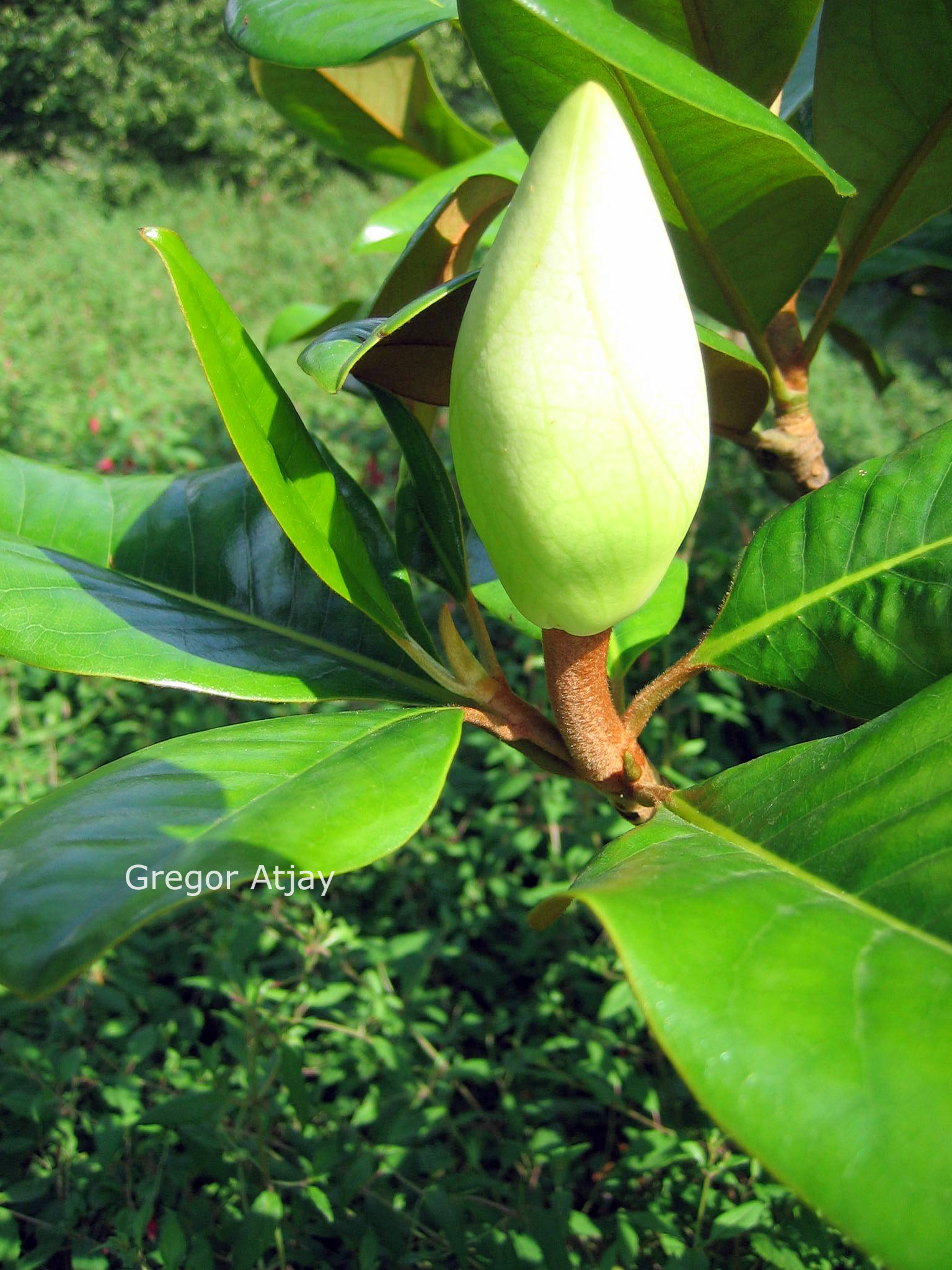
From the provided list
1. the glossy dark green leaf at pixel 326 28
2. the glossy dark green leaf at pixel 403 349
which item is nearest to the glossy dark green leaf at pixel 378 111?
the glossy dark green leaf at pixel 326 28

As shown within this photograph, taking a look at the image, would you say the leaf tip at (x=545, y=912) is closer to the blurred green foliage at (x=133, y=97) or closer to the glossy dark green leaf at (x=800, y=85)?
the glossy dark green leaf at (x=800, y=85)

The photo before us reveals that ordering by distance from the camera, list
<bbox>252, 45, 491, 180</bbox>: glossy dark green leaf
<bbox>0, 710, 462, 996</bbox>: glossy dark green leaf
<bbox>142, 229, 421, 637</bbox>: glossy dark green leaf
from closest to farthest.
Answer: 1. <bbox>0, 710, 462, 996</bbox>: glossy dark green leaf
2. <bbox>142, 229, 421, 637</bbox>: glossy dark green leaf
3. <bbox>252, 45, 491, 180</bbox>: glossy dark green leaf

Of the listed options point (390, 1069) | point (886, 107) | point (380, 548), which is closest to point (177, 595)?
point (380, 548)

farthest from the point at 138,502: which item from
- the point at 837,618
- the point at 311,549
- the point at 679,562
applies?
the point at 837,618

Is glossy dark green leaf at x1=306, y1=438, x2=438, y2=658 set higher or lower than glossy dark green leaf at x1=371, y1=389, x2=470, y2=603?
Answer: lower

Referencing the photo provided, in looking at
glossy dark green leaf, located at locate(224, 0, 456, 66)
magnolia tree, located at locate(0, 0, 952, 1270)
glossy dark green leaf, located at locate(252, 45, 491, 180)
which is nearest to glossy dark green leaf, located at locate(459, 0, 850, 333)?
magnolia tree, located at locate(0, 0, 952, 1270)

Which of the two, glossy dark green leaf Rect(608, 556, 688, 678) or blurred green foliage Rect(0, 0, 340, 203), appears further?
blurred green foliage Rect(0, 0, 340, 203)

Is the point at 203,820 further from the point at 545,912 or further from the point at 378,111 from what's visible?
the point at 378,111

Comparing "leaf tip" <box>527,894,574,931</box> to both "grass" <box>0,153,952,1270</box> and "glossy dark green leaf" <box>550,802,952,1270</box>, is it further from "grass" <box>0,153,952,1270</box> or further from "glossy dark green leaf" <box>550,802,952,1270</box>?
"grass" <box>0,153,952,1270</box>
